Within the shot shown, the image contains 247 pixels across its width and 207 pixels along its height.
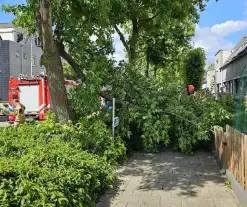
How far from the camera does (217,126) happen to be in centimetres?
836

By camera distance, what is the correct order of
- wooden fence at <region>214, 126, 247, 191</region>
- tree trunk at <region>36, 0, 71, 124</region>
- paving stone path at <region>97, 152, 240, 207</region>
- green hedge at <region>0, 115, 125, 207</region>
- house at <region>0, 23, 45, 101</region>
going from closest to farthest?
green hedge at <region>0, 115, 125, 207</region>, wooden fence at <region>214, 126, 247, 191</region>, paving stone path at <region>97, 152, 240, 207</region>, tree trunk at <region>36, 0, 71, 124</region>, house at <region>0, 23, 45, 101</region>

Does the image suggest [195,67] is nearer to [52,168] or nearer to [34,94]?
[34,94]

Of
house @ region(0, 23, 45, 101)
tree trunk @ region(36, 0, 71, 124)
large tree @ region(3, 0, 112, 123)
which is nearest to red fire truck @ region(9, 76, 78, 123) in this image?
large tree @ region(3, 0, 112, 123)

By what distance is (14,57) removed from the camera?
28.5 metres

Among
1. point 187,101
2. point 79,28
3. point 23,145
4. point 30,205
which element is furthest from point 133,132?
point 30,205

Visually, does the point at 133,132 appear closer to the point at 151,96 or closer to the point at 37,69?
the point at 151,96

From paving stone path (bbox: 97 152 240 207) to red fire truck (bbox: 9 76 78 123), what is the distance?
23.9ft

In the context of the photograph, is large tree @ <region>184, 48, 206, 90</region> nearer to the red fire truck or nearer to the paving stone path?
the red fire truck

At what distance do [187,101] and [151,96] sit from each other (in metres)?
1.11

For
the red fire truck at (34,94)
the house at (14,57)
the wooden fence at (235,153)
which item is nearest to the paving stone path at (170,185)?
the wooden fence at (235,153)

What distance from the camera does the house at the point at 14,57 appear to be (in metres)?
27.1

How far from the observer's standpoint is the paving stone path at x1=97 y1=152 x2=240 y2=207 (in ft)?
17.0

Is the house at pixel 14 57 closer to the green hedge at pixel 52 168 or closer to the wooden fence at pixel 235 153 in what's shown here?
the green hedge at pixel 52 168

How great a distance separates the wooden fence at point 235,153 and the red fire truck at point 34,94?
9.07 metres
